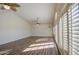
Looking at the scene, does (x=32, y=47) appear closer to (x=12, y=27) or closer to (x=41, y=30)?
(x=41, y=30)

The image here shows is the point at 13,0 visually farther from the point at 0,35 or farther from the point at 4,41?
the point at 0,35

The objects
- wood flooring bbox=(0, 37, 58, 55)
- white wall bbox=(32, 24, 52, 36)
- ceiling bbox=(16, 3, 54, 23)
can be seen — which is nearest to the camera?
A: wood flooring bbox=(0, 37, 58, 55)

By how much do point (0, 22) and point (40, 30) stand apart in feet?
6.23

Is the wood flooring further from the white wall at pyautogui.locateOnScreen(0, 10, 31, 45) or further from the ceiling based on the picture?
the ceiling

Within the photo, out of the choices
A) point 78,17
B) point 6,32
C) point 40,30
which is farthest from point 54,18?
point 78,17

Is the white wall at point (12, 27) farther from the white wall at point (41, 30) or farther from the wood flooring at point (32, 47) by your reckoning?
the wood flooring at point (32, 47)

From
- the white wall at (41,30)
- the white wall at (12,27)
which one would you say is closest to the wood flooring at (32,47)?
the white wall at (41,30)

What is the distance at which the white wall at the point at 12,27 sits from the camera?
3.15 metres

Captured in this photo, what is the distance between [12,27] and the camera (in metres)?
3.98

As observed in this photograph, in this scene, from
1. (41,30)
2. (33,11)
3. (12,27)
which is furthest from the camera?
(12,27)

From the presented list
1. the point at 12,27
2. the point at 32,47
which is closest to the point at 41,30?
the point at 32,47

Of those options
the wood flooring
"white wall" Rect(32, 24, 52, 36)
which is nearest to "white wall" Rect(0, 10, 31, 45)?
"white wall" Rect(32, 24, 52, 36)

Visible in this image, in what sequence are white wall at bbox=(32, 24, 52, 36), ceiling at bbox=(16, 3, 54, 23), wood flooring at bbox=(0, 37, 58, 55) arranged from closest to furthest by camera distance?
1. wood flooring at bbox=(0, 37, 58, 55)
2. ceiling at bbox=(16, 3, 54, 23)
3. white wall at bbox=(32, 24, 52, 36)

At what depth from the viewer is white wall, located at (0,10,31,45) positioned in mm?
3150
